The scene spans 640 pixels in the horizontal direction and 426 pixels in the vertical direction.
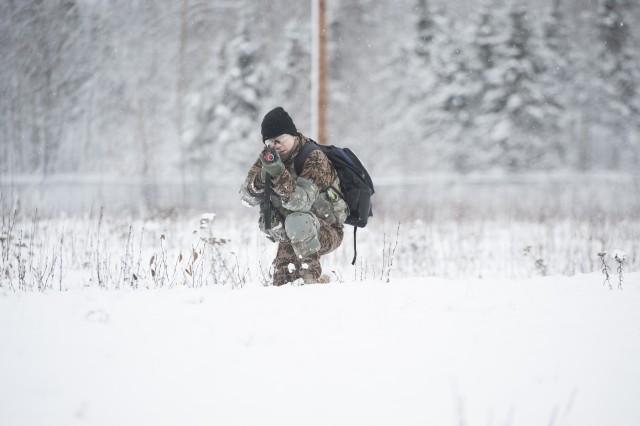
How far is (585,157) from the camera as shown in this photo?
16.5 m

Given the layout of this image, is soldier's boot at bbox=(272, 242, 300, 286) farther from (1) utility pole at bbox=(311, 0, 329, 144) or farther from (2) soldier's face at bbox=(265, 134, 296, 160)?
(1) utility pole at bbox=(311, 0, 329, 144)

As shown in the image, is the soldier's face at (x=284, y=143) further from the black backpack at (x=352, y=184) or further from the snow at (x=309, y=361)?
the snow at (x=309, y=361)

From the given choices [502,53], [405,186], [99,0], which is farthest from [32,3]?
[502,53]

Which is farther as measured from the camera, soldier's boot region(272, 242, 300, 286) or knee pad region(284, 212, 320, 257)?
soldier's boot region(272, 242, 300, 286)

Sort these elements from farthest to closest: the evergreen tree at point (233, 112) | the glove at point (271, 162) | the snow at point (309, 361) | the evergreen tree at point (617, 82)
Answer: the evergreen tree at point (617, 82) < the evergreen tree at point (233, 112) < the glove at point (271, 162) < the snow at point (309, 361)

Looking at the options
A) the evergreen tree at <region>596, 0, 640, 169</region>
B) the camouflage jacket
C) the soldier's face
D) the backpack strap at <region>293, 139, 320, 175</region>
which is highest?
the evergreen tree at <region>596, 0, 640, 169</region>

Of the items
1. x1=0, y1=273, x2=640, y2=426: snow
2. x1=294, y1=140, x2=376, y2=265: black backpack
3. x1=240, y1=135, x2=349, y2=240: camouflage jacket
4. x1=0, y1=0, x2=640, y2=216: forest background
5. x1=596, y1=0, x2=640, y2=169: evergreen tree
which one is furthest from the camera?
x1=596, y1=0, x2=640, y2=169: evergreen tree

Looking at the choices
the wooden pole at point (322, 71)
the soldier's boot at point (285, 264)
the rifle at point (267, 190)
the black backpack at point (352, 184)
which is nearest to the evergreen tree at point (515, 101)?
the wooden pole at point (322, 71)

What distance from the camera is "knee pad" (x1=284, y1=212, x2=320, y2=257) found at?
391cm

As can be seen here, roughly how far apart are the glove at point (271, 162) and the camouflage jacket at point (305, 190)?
56 millimetres

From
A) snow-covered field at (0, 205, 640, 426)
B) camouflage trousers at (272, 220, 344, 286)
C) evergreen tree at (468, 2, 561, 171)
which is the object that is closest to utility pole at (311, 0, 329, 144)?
camouflage trousers at (272, 220, 344, 286)

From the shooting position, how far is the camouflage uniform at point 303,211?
3787 millimetres

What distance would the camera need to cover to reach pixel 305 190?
3805mm

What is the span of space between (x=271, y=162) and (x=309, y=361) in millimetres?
1776
